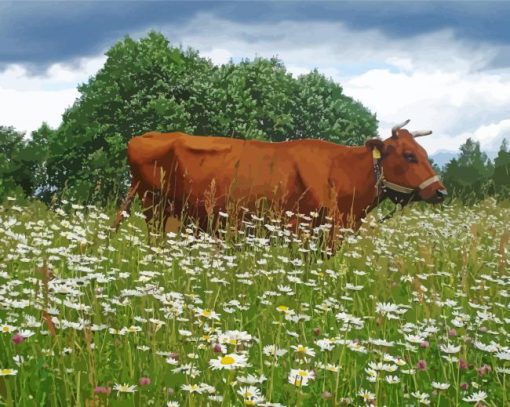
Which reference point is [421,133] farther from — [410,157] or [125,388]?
[125,388]

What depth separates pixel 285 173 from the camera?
851 centimetres

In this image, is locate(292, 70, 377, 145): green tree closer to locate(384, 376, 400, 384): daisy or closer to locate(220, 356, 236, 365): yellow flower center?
locate(384, 376, 400, 384): daisy

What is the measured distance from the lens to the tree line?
15.6 m

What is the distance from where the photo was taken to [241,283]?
5531 mm

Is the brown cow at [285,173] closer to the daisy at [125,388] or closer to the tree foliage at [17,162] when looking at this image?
the daisy at [125,388]


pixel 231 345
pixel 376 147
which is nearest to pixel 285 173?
pixel 376 147

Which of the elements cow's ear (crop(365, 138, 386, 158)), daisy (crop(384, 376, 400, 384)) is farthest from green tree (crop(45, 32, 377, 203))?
daisy (crop(384, 376, 400, 384))

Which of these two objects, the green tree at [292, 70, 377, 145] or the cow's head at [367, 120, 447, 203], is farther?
the green tree at [292, 70, 377, 145]

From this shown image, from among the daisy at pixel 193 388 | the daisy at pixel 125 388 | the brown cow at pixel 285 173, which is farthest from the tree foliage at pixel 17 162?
the daisy at pixel 193 388

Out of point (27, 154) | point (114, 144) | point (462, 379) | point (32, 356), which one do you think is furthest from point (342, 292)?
point (114, 144)

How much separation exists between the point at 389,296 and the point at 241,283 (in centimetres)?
117

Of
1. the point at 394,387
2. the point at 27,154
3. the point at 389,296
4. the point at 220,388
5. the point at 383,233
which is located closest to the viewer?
the point at 220,388

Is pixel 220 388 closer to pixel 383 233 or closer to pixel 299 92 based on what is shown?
pixel 383 233

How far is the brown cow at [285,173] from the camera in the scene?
27.9 feet
